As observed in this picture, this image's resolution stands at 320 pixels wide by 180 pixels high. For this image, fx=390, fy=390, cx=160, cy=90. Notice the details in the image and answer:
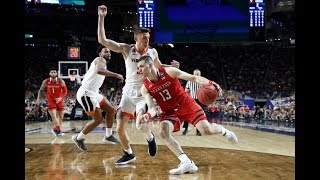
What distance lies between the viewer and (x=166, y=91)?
181 inches

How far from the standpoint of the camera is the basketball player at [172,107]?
445 centimetres

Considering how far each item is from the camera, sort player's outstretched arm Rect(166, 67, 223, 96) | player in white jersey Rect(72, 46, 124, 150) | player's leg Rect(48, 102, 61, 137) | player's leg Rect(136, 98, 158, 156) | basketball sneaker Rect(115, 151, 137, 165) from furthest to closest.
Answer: player's leg Rect(48, 102, 61, 137) → player in white jersey Rect(72, 46, 124, 150) → basketball sneaker Rect(115, 151, 137, 165) → player's leg Rect(136, 98, 158, 156) → player's outstretched arm Rect(166, 67, 223, 96)

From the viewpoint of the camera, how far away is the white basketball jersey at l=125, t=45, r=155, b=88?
5094 millimetres

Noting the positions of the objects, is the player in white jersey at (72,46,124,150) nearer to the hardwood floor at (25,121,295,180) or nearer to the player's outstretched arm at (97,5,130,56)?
the hardwood floor at (25,121,295,180)

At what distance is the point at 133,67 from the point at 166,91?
789mm

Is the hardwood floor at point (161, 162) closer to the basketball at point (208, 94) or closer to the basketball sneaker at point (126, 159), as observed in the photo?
the basketball sneaker at point (126, 159)

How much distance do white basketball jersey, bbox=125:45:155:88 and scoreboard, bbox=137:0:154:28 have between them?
8341mm

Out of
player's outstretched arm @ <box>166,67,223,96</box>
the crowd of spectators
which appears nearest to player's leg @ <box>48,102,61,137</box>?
player's outstretched arm @ <box>166,67,223,96</box>

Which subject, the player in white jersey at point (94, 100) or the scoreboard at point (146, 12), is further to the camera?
the scoreboard at point (146, 12)

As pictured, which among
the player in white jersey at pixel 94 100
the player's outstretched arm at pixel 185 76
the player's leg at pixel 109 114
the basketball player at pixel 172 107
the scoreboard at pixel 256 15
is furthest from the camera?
the scoreboard at pixel 256 15

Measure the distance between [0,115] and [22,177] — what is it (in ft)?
1.05

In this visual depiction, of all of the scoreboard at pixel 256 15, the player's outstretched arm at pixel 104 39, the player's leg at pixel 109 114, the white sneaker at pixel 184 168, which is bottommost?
the white sneaker at pixel 184 168

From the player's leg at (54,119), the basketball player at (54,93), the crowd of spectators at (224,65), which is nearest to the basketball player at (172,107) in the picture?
the player's leg at (54,119)

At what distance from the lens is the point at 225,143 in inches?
304
